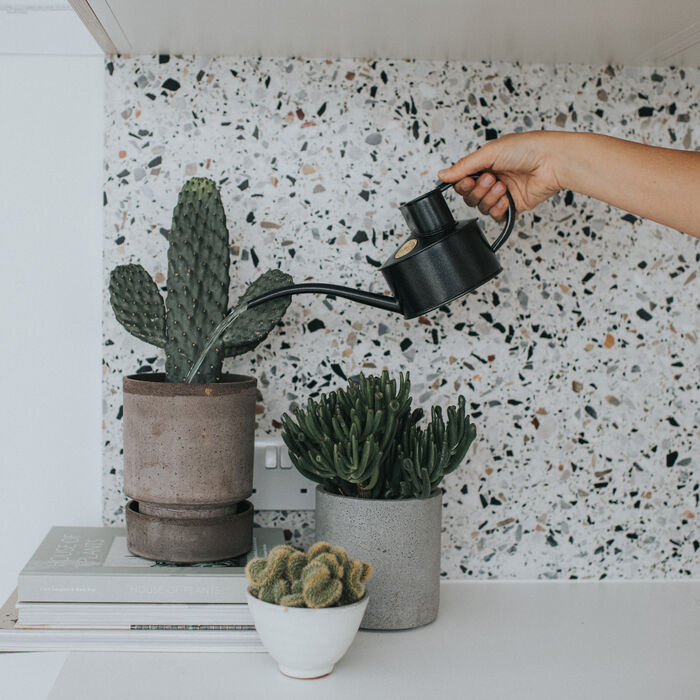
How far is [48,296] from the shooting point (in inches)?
40.9

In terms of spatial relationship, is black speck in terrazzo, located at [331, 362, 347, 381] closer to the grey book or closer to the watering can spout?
the watering can spout

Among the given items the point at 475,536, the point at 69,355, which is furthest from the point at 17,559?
the point at 475,536

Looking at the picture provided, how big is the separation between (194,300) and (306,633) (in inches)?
16.2

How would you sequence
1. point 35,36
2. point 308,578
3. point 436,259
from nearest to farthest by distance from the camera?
point 308,578 → point 436,259 → point 35,36

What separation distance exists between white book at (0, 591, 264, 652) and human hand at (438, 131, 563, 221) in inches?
23.2

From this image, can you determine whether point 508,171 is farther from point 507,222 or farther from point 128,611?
point 128,611

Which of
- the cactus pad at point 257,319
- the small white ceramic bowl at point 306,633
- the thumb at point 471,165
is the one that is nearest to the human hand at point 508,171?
the thumb at point 471,165

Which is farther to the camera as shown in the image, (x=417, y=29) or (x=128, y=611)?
(x=417, y=29)

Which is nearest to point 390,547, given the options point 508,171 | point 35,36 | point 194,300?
point 194,300

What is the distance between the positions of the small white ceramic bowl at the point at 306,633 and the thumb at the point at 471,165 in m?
0.51

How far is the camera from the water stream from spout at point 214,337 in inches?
34.9

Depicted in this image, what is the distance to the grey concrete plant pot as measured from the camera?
0.85 meters

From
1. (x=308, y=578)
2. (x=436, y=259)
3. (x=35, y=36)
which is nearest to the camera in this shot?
(x=308, y=578)

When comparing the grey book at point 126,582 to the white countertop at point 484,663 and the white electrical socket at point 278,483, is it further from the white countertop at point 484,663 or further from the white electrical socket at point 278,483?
the white electrical socket at point 278,483
